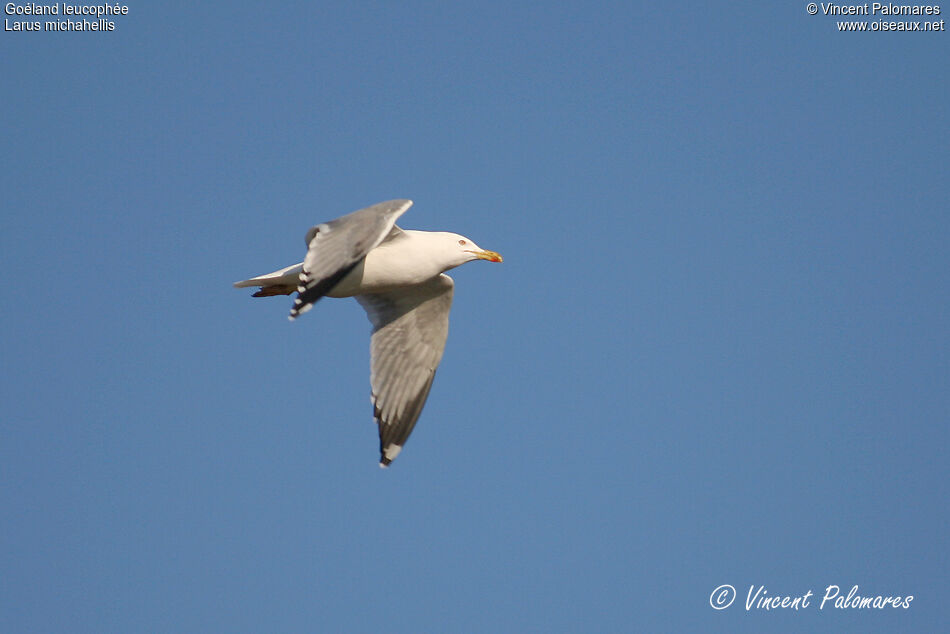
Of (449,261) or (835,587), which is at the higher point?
(449,261)

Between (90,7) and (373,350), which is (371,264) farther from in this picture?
(90,7)

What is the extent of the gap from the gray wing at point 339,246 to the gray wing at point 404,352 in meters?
1.64

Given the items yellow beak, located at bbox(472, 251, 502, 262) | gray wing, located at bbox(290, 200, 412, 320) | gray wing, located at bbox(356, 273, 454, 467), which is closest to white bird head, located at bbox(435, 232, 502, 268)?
yellow beak, located at bbox(472, 251, 502, 262)

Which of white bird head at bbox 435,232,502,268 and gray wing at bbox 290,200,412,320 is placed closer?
gray wing at bbox 290,200,412,320

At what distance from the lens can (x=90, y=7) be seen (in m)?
10.9

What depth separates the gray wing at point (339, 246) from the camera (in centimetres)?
690

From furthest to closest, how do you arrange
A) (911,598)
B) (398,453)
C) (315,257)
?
(911,598)
(398,453)
(315,257)

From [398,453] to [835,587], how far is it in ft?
12.1

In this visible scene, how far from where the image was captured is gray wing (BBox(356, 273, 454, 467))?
902 centimetres

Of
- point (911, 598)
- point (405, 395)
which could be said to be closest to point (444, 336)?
point (405, 395)

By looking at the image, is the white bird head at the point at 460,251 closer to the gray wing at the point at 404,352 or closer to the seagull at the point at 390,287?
the seagull at the point at 390,287

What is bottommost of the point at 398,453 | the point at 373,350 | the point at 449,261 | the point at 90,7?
the point at 398,453

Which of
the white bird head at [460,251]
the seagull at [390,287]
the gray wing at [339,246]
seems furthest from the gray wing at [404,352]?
the gray wing at [339,246]

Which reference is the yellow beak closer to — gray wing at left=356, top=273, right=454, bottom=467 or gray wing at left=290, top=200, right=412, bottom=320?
gray wing at left=356, top=273, right=454, bottom=467
